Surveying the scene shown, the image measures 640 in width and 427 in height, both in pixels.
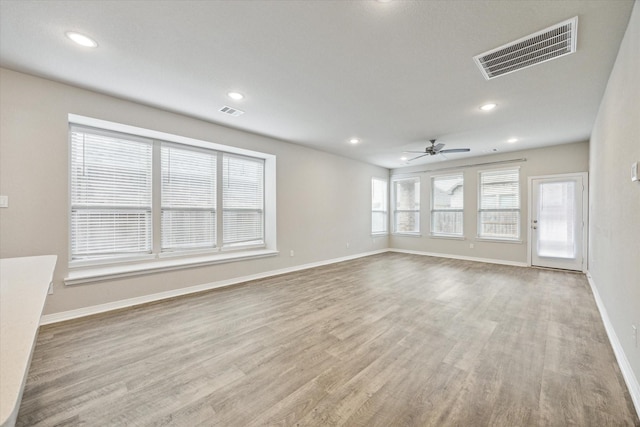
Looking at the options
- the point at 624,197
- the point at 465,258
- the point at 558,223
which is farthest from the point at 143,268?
the point at 558,223

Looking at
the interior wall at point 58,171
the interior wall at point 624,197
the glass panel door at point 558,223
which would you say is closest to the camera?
the interior wall at point 624,197

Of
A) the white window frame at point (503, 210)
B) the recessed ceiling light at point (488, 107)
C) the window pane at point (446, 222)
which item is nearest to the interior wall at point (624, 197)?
the recessed ceiling light at point (488, 107)

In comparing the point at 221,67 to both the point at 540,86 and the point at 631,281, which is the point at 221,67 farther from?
the point at 631,281

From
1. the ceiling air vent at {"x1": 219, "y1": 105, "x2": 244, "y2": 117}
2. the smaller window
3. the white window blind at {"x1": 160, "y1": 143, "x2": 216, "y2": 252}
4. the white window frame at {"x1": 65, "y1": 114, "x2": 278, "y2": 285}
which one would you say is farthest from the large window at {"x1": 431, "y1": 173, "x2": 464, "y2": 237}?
the white window blind at {"x1": 160, "y1": 143, "x2": 216, "y2": 252}

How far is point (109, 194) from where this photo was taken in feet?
11.9

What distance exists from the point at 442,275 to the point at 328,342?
3467mm

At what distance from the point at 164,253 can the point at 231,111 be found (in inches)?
94.7

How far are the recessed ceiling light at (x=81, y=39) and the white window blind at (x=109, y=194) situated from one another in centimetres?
155

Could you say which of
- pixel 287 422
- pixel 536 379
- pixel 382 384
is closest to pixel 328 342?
pixel 382 384

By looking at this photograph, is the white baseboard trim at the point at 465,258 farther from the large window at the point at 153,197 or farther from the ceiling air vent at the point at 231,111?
the ceiling air vent at the point at 231,111

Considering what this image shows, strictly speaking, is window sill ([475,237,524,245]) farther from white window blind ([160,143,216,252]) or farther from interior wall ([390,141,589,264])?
white window blind ([160,143,216,252])

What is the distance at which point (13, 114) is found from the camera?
280 centimetres

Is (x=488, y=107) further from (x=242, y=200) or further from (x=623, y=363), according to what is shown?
(x=242, y=200)

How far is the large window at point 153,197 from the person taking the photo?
137 inches
